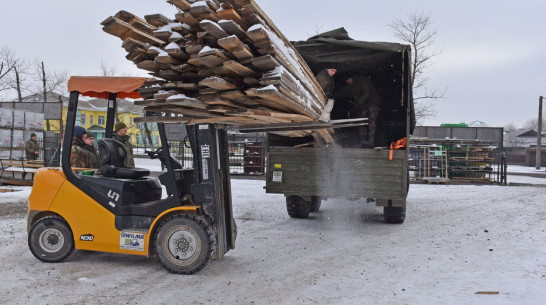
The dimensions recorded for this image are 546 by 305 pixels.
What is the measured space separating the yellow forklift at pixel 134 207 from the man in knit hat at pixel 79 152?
1487 mm

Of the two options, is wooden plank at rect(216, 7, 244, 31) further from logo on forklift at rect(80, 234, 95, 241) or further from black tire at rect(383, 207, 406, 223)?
black tire at rect(383, 207, 406, 223)

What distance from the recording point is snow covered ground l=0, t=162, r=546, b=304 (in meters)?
4.48

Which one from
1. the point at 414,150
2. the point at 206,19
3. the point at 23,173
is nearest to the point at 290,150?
the point at 206,19

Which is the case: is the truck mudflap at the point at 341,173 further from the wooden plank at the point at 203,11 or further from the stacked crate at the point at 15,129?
the stacked crate at the point at 15,129

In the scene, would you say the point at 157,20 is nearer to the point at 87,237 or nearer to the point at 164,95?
the point at 164,95

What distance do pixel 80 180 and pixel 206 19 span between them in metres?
2.69

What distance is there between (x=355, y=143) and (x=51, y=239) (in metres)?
5.84

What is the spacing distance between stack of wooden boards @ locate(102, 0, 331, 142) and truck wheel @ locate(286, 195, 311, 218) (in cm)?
428

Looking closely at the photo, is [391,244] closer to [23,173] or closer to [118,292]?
[118,292]

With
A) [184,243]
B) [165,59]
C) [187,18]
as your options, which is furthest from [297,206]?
[187,18]

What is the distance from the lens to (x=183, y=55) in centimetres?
455

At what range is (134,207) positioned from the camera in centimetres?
542

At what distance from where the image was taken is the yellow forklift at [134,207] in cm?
522

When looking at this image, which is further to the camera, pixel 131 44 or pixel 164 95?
pixel 131 44
